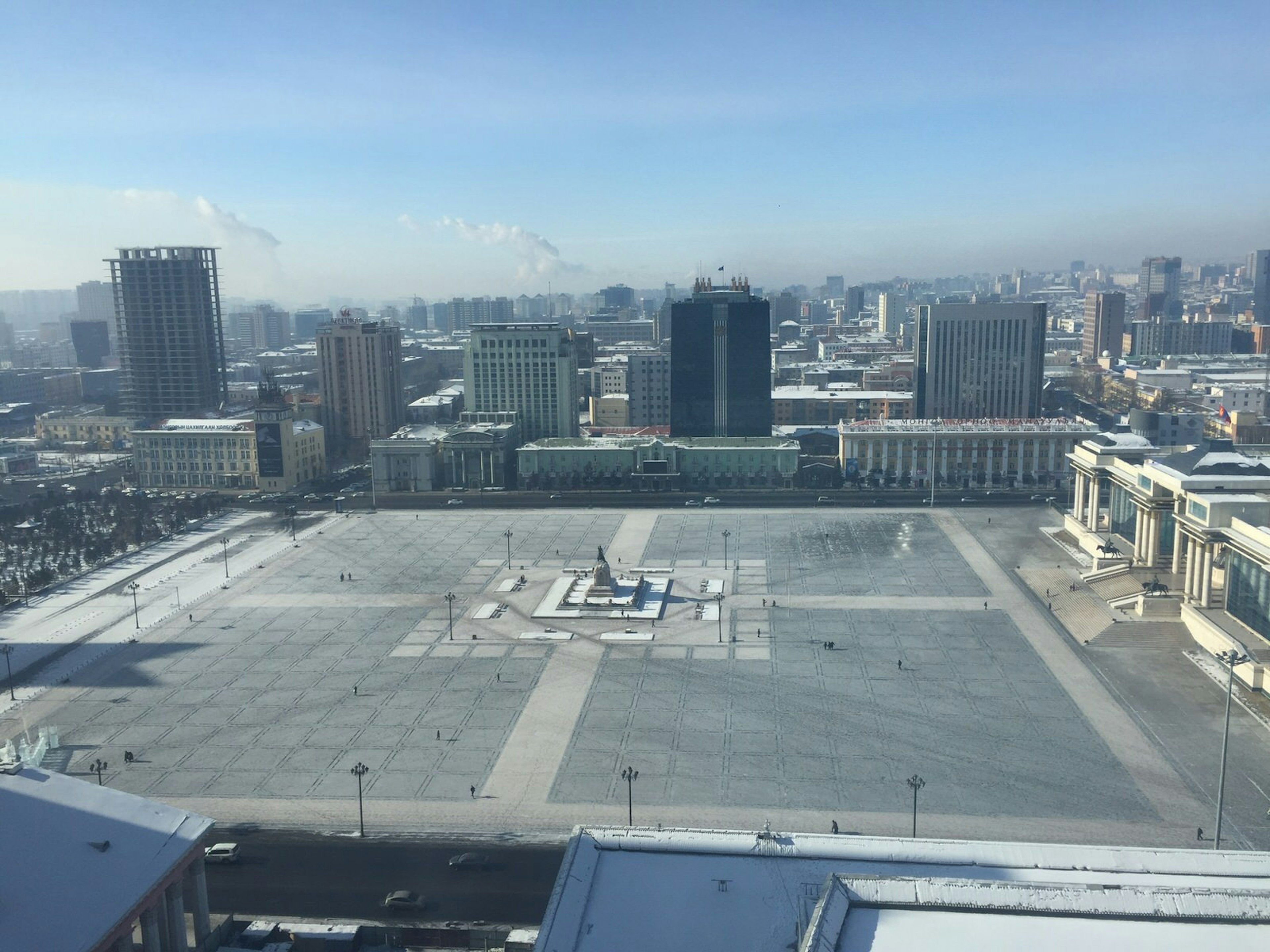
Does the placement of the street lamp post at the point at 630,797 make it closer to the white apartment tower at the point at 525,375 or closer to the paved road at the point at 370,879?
the paved road at the point at 370,879

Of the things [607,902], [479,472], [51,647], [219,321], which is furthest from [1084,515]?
[219,321]

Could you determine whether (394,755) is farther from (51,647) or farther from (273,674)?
(51,647)

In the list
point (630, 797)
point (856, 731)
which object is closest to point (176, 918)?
point (630, 797)

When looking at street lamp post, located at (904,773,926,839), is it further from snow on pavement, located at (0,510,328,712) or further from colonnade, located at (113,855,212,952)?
snow on pavement, located at (0,510,328,712)

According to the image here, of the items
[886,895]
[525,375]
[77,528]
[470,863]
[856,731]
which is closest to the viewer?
[886,895]

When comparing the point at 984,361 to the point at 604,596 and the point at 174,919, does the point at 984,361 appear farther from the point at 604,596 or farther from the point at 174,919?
the point at 174,919

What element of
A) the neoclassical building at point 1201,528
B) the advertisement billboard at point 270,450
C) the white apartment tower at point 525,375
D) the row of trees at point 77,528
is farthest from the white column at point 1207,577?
the advertisement billboard at point 270,450
